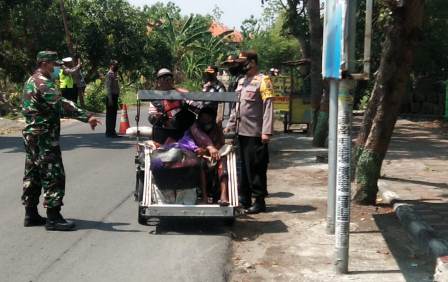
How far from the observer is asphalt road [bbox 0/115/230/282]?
18.6ft

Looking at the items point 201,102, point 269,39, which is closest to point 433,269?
point 201,102

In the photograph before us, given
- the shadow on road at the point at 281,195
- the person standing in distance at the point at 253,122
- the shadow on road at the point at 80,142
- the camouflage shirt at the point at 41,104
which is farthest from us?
the shadow on road at the point at 80,142

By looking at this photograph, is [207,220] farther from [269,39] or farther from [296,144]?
[269,39]

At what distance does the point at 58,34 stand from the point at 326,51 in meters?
23.6

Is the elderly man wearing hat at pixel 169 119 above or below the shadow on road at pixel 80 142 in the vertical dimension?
above

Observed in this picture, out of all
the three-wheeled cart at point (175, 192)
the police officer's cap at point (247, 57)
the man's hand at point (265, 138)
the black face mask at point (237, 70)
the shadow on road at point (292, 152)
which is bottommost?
the shadow on road at point (292, 152)

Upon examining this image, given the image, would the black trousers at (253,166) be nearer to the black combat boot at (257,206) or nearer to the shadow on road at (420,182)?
the black combat boot at (257,206)

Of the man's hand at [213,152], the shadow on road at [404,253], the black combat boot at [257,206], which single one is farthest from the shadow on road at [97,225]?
the shadow on road at [404,253]

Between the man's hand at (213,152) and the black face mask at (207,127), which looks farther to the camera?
the black face mask at (207,127)

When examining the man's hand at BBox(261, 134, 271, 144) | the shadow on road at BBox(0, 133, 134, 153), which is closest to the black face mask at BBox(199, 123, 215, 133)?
the man's hand at BBox(261, 134, 271, 144)

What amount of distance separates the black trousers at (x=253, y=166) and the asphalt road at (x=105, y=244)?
0.79 meters

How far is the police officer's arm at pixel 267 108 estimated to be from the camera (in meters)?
7.61

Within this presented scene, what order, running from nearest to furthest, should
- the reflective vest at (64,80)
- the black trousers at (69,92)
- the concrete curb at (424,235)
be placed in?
the concrete curb at (424,235)
the reflective vest at (64,80)
the black trousers at (69,92)

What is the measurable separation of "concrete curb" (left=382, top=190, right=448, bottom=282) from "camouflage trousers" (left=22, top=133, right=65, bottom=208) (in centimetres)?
380
